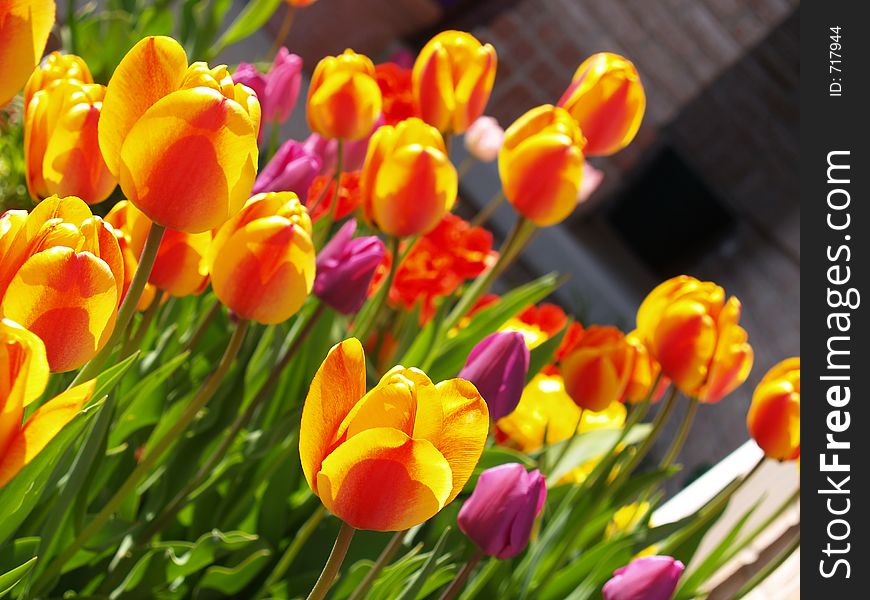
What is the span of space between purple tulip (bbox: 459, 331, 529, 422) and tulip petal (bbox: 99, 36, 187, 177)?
222 millimetres

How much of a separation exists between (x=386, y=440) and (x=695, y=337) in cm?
37

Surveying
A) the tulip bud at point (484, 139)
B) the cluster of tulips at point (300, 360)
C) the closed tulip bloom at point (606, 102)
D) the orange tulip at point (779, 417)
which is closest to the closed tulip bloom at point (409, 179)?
the cluster of tulips at point (300, 360)

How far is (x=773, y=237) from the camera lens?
10.6 feet

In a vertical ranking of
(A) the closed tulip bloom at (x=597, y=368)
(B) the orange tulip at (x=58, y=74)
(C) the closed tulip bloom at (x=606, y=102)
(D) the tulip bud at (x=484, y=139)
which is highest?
(C) the closed tulip bloom at (x=606, y=102)

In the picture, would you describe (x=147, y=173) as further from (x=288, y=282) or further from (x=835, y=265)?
(x=835, y=265)

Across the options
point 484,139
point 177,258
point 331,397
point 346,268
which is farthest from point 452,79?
point 484,139

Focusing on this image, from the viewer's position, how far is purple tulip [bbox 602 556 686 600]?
0.51m

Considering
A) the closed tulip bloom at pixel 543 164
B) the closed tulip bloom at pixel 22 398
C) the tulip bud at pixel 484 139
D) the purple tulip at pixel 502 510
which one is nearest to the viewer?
the closed tulip bloom at pixel 22 398

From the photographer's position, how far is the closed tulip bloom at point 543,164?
600 millimetres

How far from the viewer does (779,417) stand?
0.63 meters

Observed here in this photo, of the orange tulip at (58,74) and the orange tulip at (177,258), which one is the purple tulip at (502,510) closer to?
the orange tulip at (177,258)

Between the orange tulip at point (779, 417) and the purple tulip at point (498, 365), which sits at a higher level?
the purple tulip at point (498, 365)

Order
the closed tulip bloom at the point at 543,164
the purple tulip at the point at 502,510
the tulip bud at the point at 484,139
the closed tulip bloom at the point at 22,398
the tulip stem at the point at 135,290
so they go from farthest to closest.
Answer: the tulip bud at the point at 484,139, the closed tulip bloom at the point at 543,164, the purple tulip at the point at 502,510, the tulip stem at the point at 135,290, the closed tulip bloom at the point at 22,398

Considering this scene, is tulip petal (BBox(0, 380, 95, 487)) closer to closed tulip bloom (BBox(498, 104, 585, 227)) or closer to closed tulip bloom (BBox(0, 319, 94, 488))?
closed tulip bloom (BBox(0, 319, 94, 488))
